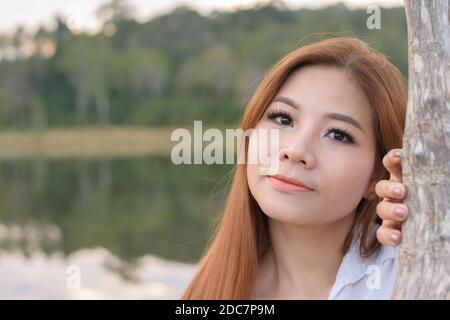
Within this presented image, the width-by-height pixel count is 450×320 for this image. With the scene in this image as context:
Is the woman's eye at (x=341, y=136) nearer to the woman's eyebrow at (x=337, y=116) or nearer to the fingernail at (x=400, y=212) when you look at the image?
the woman's eyebrow at (x=337, y=116)

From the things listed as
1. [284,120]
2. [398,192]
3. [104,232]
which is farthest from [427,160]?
[104,232]

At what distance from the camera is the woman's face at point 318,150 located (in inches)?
56.2

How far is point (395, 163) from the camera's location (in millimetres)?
1177

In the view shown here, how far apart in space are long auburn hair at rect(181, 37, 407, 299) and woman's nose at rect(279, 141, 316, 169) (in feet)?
0.76

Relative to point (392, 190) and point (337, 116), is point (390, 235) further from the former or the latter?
point (337, 116)

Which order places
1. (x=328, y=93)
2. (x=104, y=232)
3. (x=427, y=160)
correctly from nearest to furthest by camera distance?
(x=427, y=160)
(x=328, y=93)
(x=104, y=232)

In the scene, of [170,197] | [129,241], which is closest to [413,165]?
[129,241]

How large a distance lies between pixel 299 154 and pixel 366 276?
0.38 metres

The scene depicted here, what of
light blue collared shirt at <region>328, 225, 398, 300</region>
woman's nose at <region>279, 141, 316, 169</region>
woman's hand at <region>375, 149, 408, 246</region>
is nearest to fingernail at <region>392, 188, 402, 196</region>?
woman's hand at <region>375, 149, 408, 246</region>

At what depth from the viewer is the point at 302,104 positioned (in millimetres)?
1506

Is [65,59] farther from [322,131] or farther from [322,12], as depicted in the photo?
[322,131]

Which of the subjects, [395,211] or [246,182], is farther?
[246,182]

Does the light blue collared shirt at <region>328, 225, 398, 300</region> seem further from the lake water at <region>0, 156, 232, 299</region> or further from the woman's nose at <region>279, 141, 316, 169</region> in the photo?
the lake water at <region>0, 156, 232, 299</region>

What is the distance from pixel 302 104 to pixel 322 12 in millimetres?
37712
